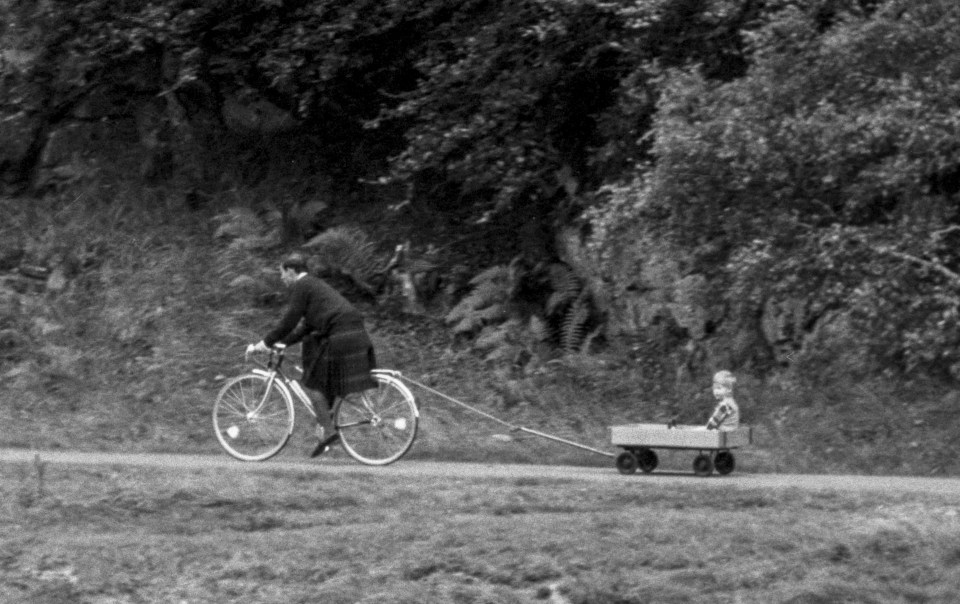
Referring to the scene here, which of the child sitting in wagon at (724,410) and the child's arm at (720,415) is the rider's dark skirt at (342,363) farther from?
the child's arm at (720,415)

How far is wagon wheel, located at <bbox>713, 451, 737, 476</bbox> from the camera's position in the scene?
14727 mm

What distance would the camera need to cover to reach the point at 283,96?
79.6ft

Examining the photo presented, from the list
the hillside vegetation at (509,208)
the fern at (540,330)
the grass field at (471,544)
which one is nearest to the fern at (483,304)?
the hillside vegetation at (509,208)

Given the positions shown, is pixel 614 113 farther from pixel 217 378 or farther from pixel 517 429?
pixel 217 378

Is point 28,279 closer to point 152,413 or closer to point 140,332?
point 140,332

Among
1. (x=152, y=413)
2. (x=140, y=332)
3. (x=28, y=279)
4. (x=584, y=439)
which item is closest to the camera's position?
(x=584, y=439)

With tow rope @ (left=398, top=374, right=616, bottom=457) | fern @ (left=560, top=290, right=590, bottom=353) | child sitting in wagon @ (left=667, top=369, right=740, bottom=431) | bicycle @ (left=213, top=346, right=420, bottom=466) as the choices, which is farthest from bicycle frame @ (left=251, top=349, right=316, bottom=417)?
fern @ (left=560, top=290, right=590, bottom=353)

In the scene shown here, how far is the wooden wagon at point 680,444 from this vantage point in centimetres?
1439

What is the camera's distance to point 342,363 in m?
15.4

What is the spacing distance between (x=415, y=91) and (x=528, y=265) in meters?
2.52

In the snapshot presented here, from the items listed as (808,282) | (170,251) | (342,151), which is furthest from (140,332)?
(808,282)

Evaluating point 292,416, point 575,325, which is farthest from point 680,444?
point 575,325

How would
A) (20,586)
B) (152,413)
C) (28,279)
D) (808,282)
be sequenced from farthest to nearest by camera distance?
1. (28,279)
2. (152,413)
3. (808,282)
4. (20,586)

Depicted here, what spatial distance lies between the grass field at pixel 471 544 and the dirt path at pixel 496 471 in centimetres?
99
